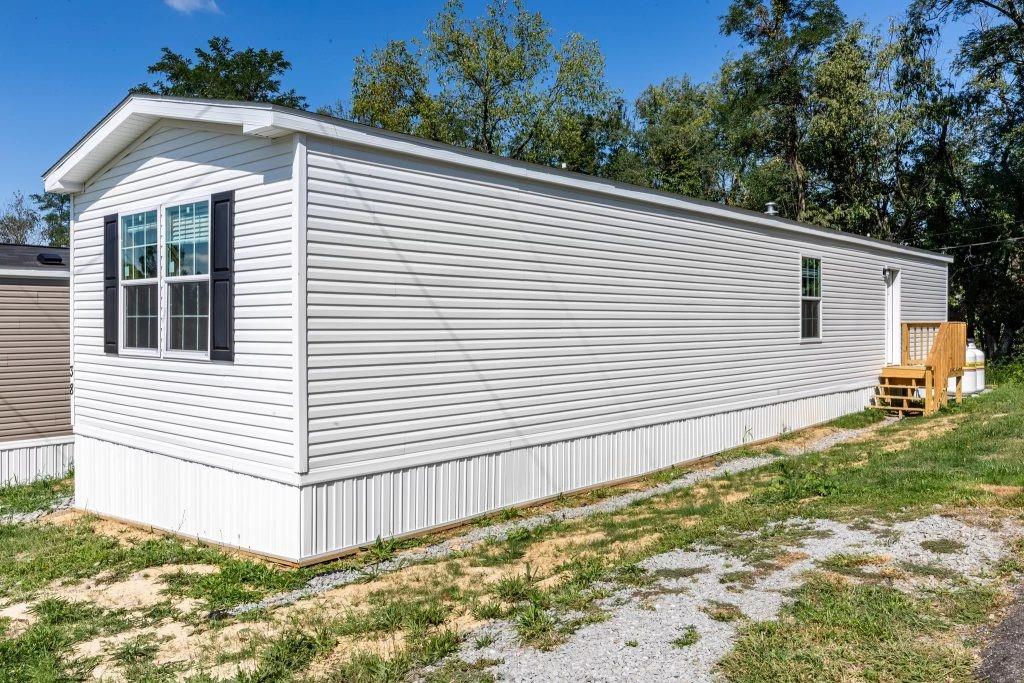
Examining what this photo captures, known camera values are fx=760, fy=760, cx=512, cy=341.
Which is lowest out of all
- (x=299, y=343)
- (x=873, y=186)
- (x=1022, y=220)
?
(x=299, y=343)

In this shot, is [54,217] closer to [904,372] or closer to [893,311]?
[893,311]

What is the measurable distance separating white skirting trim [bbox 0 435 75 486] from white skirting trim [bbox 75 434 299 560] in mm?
2282

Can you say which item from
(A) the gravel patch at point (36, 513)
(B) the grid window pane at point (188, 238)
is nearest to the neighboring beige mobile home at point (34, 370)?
(A) the gravel patch at point (36, 513)

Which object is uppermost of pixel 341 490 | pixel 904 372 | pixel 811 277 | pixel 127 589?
pixel 811 277

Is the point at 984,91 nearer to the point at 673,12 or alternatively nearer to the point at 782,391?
the point at 673,12

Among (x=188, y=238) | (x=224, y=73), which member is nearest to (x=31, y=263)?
(x=188, y=238)

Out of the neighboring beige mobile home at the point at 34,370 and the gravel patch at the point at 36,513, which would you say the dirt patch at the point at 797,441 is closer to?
the gravel patch at the point at 36,513

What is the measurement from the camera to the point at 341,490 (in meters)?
6.02

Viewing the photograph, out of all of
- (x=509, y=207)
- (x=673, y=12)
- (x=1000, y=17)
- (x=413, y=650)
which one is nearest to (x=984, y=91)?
(x=1000, y=17)

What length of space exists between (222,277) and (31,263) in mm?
5786

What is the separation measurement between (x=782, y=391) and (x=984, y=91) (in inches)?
664

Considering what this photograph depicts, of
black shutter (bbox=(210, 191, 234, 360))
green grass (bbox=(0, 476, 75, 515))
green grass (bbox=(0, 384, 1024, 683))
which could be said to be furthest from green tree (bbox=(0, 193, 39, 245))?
black shutter (bbox=(210, 191, 234, 360))

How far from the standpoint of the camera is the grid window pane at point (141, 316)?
7.14 metres

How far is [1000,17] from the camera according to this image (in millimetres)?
22469
